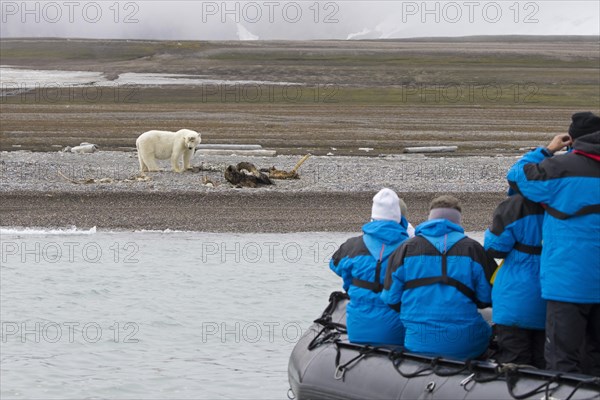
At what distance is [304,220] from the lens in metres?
15.2

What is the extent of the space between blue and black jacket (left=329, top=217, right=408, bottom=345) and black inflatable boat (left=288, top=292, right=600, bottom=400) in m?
0.13

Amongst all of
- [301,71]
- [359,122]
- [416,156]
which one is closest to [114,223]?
[416,156]

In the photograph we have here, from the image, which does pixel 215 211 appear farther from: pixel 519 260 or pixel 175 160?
pixel 519 260

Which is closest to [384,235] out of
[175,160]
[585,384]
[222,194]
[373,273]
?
[373,273]

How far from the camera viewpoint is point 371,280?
6.58 m

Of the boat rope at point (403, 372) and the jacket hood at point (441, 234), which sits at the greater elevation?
the jacket hood at point (441, 234)

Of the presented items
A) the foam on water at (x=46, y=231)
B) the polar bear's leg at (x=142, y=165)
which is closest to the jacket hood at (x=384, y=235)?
the foam on water at (x=46, y=231)

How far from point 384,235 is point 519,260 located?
34.8 inches

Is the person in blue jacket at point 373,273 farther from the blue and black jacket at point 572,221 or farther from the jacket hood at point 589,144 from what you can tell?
the jacket hood at point 589,144

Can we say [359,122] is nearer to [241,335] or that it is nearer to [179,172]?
[179,172]

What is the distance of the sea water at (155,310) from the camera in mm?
8781

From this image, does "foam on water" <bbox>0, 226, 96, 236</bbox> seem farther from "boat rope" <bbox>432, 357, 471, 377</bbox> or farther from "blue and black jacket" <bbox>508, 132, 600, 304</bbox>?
"blue and black jacket" <bbox>508, 132, 600, 304</bbox>

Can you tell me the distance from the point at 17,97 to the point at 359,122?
16.1 meters

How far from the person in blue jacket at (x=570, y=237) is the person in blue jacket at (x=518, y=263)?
0.12 m
